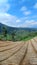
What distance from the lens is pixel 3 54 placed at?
3.38 feet

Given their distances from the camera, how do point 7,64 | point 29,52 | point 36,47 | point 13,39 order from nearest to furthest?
point 7,64, point 29,52, point 36,47, point 13,39

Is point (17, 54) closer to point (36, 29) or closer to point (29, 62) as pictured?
point (29, 62)

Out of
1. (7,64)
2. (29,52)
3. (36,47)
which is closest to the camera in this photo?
(7,64)

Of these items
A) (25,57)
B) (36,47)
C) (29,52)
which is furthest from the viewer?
(36,47)

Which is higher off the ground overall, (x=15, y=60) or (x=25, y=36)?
(x=25, y=36)

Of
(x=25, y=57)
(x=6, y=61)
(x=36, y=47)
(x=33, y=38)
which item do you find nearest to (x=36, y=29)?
(x=33, y=38)

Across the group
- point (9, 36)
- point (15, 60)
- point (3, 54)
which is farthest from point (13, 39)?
point (15, 60)

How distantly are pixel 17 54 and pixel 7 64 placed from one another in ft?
0.57

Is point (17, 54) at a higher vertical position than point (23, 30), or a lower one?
lower

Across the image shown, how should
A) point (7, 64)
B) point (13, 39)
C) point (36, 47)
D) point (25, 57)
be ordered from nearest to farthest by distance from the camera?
point (7, 64) → point (25, 57) → point (36, 47) → point (13, 39)

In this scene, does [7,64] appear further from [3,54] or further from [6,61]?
[3,54]

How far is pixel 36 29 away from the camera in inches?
57.8

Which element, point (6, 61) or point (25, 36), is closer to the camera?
point (6, 61)

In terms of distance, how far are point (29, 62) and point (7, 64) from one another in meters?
0.12
